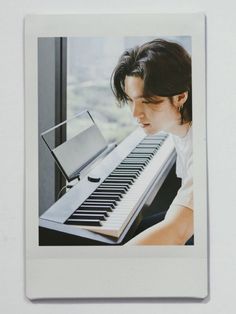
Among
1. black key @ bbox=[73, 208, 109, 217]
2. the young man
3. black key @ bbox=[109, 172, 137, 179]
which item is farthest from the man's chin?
black key @ bbox=[73, 208, 109, 217]

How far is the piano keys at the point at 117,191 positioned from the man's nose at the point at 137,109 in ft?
0.11

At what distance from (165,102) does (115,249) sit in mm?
349

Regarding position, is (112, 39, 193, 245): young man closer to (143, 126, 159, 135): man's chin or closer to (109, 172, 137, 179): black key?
(143, 126, 159, 135): man's chin

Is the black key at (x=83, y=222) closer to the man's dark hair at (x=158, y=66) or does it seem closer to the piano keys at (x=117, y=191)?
the piano keys at (x=117, y=191)

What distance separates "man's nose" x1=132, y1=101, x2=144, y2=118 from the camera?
3.88 feet

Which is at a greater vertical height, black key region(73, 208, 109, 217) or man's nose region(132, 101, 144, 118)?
man's nose region(132, 101, 144, 118)

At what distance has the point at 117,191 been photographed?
1.19 m

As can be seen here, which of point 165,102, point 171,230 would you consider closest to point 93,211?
point 171,230

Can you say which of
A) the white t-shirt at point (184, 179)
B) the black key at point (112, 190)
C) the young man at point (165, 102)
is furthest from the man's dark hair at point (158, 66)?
the black key at point (112, 190)

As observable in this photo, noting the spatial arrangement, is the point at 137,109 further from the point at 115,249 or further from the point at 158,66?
the point at 115,249

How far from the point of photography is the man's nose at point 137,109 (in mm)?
1184
